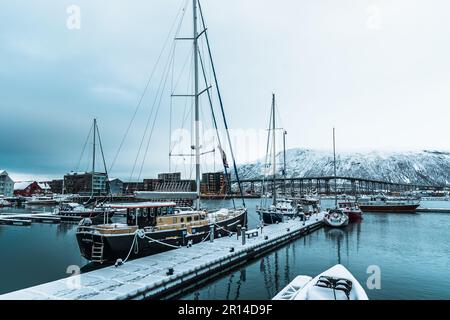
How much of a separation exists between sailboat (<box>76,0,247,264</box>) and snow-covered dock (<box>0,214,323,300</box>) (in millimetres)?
766

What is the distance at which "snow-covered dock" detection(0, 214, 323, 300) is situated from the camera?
1312cm

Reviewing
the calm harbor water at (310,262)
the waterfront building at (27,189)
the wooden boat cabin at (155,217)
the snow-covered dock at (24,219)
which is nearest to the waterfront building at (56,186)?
the waterfront building at (27,189)

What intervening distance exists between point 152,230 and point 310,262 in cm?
1390

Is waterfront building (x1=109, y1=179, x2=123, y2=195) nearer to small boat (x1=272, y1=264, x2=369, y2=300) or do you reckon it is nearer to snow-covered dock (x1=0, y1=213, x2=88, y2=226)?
snow-covered dock (x1=0, y1=213, x2=88, y2=226)

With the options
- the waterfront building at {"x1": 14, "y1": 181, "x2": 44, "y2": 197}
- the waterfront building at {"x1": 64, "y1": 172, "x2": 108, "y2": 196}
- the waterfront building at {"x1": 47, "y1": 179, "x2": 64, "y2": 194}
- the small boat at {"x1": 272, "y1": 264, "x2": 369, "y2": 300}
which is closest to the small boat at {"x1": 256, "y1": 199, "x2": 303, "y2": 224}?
the small boat at {"x1": 272, "y1": 264, "x2": 369, "y2": 300}

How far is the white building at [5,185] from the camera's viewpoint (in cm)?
13038

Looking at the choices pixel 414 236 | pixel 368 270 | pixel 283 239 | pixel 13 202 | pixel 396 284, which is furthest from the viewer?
pixel 13 202

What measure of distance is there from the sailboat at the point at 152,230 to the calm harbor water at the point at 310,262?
4.81 metres
